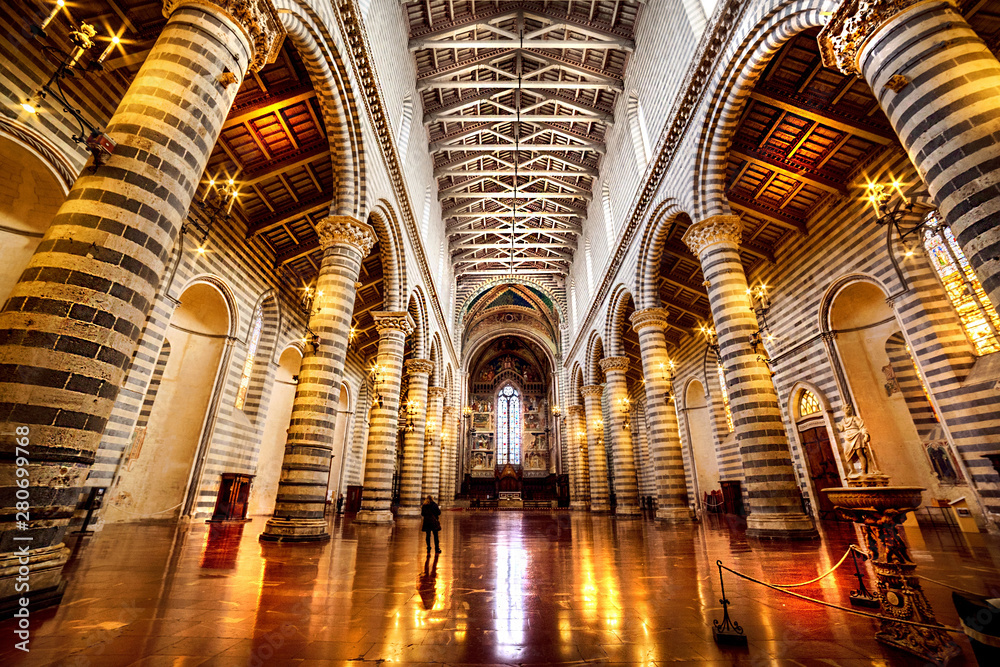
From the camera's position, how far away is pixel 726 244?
32.4ft

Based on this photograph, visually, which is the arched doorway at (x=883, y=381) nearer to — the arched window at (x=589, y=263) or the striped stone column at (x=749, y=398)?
the striped stone column at (x=749, y=398)

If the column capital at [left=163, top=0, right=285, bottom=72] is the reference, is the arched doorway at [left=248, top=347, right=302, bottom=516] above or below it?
below

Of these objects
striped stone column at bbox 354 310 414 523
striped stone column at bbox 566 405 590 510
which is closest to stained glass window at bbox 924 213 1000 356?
striped stone column at bbox 354 310 414 523

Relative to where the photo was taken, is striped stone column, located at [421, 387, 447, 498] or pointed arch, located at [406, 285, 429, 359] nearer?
pointed arch, located at [406, 285, 429, 359]

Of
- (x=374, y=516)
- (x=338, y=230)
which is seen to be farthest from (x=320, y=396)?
(x=374, y=516)

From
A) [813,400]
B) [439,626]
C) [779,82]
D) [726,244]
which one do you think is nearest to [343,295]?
[439,626]

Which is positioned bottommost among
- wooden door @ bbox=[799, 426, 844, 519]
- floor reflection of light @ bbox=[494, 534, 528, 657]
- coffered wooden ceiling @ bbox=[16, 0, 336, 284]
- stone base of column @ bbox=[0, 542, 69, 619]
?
floor reflection of light @ bbox=[494, 534, 528, 657]

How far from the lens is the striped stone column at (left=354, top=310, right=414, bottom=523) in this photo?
1312 centimetres

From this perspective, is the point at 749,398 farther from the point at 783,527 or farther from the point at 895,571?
the point at 895,571

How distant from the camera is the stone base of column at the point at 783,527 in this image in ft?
26.3

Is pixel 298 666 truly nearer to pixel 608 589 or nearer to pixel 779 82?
pixel 608 589

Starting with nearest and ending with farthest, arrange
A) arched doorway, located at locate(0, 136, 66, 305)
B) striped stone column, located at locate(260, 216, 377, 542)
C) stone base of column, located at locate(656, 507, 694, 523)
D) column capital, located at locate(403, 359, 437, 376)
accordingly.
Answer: arched doorway, located at locate(0, 136, 66, 305)
striped stone column, located at locate(260, 216, 377, 542)
stone base of column, located at locate(656, 507, 694, 523)
column capital, located at locate(403, 359, 437, 376)

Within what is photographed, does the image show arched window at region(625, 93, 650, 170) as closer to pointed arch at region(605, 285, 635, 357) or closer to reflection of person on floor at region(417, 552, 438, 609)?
pointed arch at region(605, 285, 635, 357)

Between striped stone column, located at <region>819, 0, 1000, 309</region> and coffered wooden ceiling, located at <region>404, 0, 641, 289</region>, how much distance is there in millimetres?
11439
